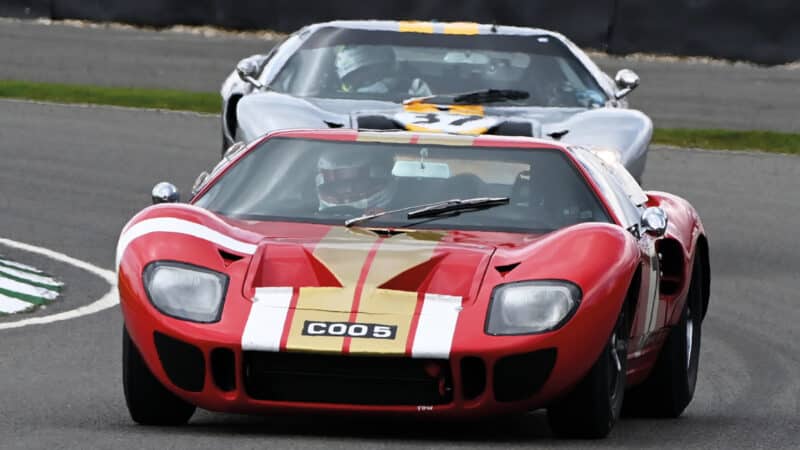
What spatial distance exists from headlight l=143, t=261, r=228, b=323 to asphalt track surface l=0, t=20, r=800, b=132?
14.2 m

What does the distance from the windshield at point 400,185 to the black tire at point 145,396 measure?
0.78 m

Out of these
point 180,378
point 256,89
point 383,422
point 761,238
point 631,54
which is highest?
point 180,378

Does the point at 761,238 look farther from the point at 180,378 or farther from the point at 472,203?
the point at 180,378

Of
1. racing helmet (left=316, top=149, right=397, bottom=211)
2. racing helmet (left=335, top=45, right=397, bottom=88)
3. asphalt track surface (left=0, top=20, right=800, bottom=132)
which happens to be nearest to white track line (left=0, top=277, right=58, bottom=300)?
racing helmet (left=335, top=45, right=397, bottom=88)

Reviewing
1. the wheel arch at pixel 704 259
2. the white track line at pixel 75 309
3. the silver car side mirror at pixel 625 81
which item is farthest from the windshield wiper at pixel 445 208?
the silver car side mirror at pixel 625 81

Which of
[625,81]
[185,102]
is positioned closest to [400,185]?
[625,81]

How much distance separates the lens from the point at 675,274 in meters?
7.75

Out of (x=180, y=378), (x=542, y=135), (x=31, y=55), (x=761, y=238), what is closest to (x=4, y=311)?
(x=542, y=135)

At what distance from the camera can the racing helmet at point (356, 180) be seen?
729cm

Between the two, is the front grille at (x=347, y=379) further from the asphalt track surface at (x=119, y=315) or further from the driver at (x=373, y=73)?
the driver at (x=373, y=73)

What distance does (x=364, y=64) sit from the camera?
12.5 meters

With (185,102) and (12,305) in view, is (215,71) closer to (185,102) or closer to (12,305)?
(185,102)

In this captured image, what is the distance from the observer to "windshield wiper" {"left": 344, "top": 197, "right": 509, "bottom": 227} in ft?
23.2

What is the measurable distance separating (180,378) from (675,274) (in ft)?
7.15
